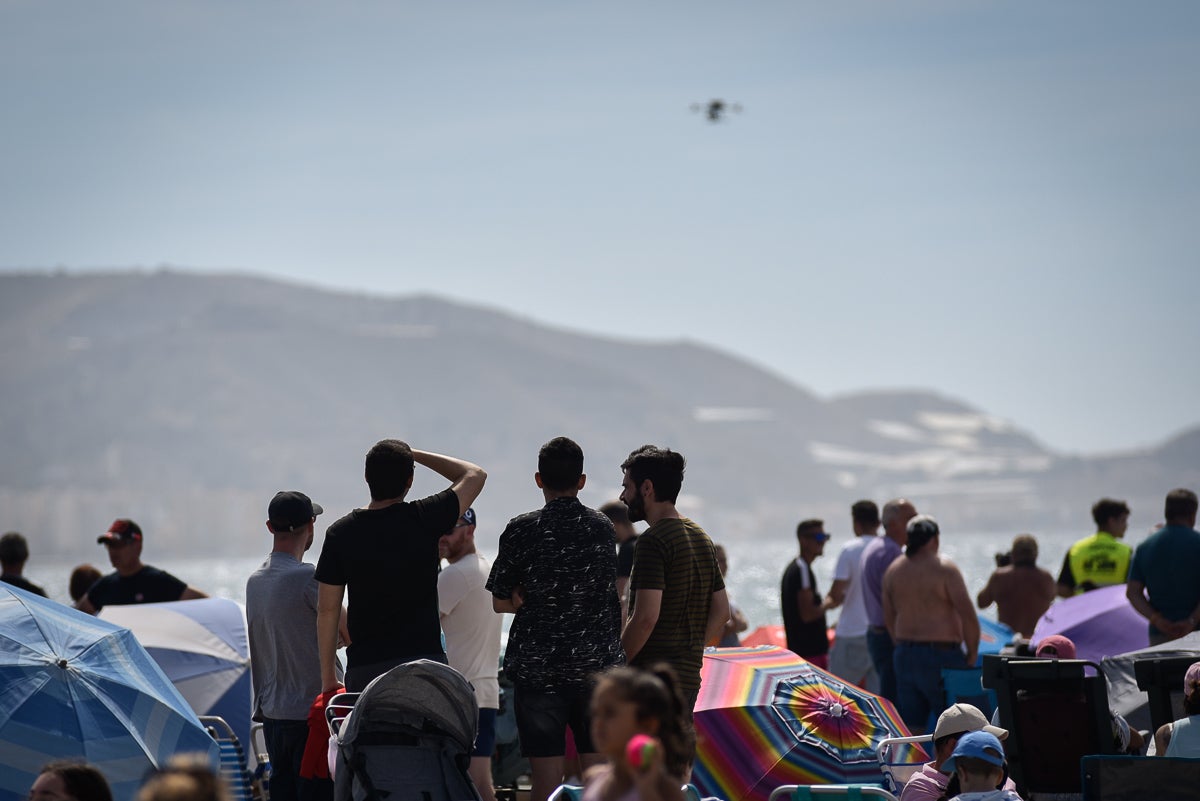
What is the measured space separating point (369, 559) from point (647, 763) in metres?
2.08

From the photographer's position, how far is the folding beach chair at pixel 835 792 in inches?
202

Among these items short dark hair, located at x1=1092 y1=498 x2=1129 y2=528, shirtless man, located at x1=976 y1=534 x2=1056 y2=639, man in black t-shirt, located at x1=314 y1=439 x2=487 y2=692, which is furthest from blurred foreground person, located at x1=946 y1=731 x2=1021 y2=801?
shirtless man, located at x1=976 y1=534 x2=1056 y2=639

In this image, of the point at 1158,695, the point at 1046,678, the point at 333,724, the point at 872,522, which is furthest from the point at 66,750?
the point at 872,522

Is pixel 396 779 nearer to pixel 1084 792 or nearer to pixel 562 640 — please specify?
pixel 562 640

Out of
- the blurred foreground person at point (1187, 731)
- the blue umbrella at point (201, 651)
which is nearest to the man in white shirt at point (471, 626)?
the blue umbrella at point (201, 651)

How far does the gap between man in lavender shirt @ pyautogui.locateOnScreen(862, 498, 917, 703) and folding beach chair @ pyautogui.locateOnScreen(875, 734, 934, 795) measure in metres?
2.61

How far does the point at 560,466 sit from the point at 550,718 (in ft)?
3.00

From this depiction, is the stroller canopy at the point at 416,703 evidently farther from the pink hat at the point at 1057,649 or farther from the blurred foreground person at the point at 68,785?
the pink hat at the point at 1057,649

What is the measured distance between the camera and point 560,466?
526cm

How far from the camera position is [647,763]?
3488 mm

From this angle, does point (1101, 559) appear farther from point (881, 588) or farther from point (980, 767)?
point (980, 767)

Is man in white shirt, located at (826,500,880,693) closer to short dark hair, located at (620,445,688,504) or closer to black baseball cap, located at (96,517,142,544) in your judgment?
black baseball cap, located at (96,517,142,544)

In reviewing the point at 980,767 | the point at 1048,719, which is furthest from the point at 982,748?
the point at 1048,719

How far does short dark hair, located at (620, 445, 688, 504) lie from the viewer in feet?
17.6
